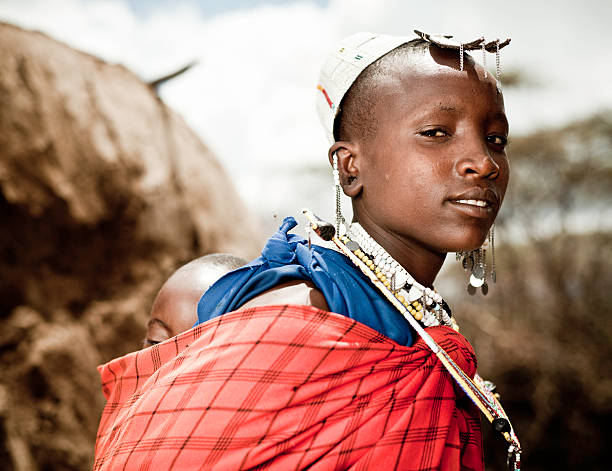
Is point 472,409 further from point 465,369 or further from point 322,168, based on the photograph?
point 322,168

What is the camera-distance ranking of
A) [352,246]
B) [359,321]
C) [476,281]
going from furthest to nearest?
[476,281] → [352,246] → [359,321]

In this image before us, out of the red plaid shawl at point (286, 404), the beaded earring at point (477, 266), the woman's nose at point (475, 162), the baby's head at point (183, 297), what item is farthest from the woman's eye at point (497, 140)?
the baby's head at point (183, 297)

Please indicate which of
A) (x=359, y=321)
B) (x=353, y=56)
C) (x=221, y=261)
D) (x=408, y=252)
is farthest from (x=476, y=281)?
(x=221, y=261)

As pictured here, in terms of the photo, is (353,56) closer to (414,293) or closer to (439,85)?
(439,85)

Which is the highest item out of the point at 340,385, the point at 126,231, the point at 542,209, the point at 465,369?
the point at 340,385

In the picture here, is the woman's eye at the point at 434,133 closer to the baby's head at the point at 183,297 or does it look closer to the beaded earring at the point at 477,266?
the beaded earring at the point at 477,266

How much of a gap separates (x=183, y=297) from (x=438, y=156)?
1035 mm

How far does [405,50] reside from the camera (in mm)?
1528

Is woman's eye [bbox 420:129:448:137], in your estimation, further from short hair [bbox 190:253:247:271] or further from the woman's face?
short hair [bbox 190:253:247:271]

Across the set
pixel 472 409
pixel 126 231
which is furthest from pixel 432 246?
pixel 126 231

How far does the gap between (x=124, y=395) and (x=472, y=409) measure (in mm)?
918

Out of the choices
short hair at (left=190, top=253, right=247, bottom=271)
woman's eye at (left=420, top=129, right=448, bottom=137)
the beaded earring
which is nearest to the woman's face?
Answer: woman's eye at (left=420, top=129, right=448, bottom=137)

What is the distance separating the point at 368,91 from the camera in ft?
5.09

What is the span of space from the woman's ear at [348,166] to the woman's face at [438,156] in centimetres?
7
